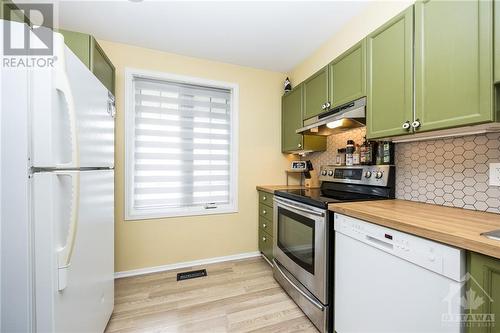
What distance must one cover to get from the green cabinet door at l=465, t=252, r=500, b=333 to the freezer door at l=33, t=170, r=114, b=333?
160cm

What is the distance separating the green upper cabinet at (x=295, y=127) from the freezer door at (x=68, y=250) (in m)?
1.95

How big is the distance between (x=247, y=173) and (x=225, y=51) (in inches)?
58.3

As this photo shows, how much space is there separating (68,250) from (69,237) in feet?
0.18

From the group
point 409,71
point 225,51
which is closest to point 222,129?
point 225,51

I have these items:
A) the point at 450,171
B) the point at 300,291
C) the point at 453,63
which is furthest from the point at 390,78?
the point at 300,291

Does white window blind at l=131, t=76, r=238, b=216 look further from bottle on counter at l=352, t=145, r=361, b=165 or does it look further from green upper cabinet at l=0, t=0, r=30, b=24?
bottle on counter at l=352, t=145, r=361, b=165

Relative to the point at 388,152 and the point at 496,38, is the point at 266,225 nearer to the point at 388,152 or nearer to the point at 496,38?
the point at 388,152

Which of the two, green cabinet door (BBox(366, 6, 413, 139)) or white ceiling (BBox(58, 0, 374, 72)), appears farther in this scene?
white ceiling (BBox(58, 0, 374, 72))

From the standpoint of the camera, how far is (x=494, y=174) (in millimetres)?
1112

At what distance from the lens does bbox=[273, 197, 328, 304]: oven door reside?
1415mm

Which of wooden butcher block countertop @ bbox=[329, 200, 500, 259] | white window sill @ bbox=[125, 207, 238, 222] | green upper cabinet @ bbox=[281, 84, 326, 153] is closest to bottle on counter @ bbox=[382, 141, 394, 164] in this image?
wooden butcher block countertop @ bbox=[329, 200, 500, 259]

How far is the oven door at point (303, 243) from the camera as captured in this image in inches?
55.7

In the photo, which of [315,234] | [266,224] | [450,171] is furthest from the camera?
[266,224]

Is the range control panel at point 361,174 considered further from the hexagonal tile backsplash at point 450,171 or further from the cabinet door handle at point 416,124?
the cabinet door handle at point 416,124
